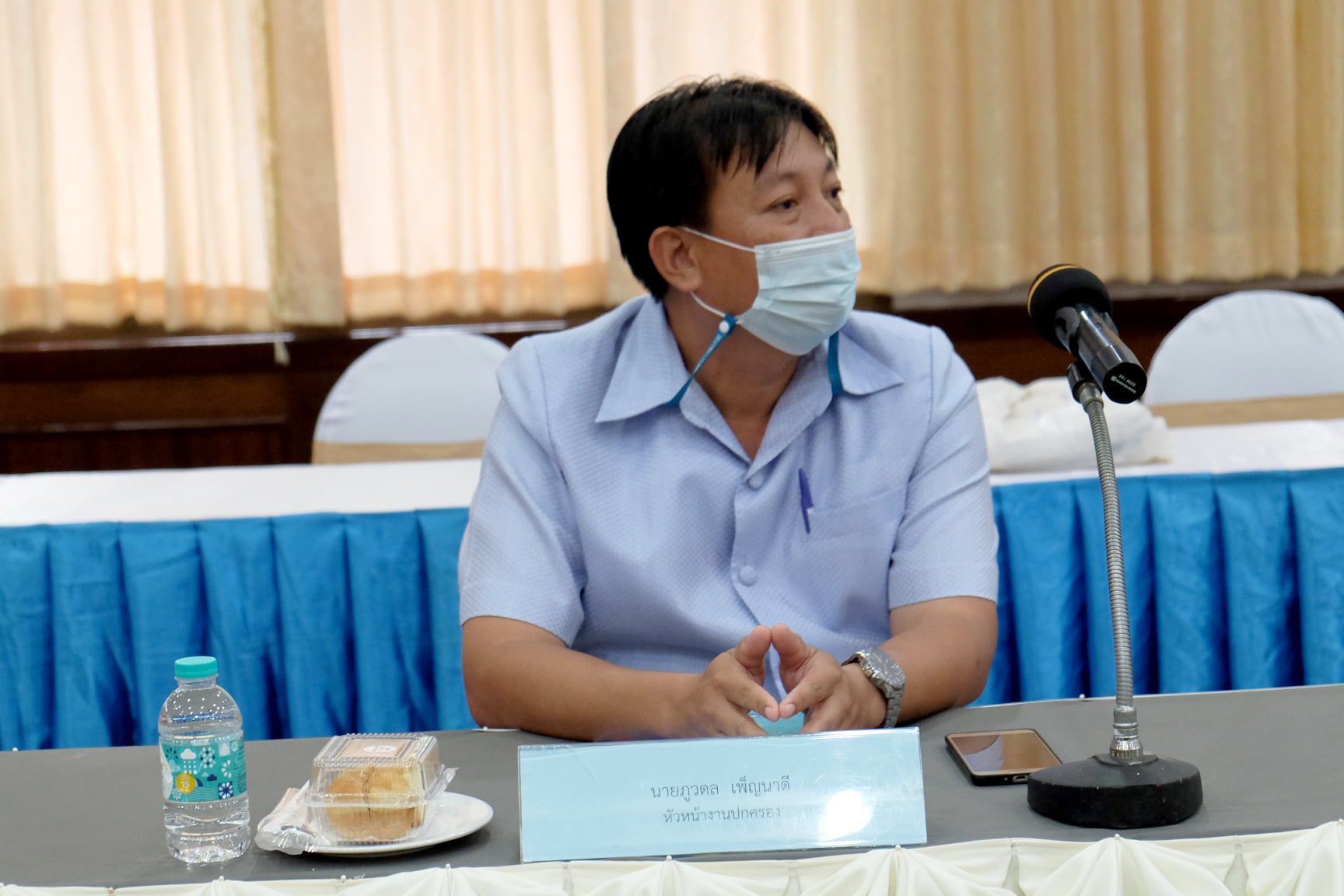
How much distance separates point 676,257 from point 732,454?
241mm

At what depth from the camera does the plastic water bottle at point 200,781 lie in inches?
33.3

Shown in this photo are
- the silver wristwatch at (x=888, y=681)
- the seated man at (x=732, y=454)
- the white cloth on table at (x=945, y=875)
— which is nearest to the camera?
the white cloth on table at (x=945, y=875)

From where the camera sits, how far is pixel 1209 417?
2.69m

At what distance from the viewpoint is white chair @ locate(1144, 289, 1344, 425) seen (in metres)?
2.88

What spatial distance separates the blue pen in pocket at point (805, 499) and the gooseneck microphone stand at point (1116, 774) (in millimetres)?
472

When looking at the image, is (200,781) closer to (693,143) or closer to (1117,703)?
(1117,703)

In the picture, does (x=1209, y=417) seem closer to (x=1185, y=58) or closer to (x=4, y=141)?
(x=1185, y=58)

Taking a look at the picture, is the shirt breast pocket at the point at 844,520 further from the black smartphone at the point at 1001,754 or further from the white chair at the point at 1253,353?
the white chair at the point at 1253,353

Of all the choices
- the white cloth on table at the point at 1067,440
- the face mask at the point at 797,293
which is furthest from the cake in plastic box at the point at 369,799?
the white cloth on table at the point at 1067,440

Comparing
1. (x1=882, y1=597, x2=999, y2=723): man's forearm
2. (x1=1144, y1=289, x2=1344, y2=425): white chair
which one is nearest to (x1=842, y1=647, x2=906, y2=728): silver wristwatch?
(x1=882, y1=597, x2=999, y2=723): man's forearm

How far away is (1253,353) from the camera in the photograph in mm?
2896

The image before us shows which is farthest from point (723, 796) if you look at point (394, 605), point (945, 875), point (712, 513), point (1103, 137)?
point (1103, 137)

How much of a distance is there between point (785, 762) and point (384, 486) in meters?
1.67

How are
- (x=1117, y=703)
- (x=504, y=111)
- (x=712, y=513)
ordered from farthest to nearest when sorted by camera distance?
(x=504, y=111), (x=712, y=513), (x=1117, y=703)
